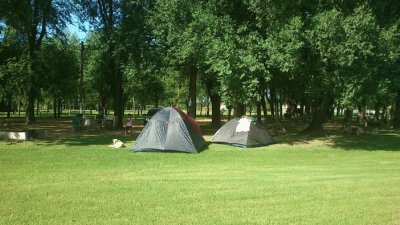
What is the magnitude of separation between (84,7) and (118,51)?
22.0 ft

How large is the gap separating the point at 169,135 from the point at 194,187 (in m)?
7.30

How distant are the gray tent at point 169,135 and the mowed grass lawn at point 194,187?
71 centimetres

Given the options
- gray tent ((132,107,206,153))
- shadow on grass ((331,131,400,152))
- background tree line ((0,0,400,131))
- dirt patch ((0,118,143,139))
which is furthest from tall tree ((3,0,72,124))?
shadow on grass ((331,131,400,152))

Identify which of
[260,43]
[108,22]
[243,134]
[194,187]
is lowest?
[194,187]

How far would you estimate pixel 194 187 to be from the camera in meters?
8.87

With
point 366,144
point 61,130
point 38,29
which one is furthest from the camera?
point 38,29

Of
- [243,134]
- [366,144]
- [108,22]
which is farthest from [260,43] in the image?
[108,22]

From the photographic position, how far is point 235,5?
20.8 metres

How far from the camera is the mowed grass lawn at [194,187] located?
21.5 feet

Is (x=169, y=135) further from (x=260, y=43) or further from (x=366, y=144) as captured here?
(x=366, y=144)

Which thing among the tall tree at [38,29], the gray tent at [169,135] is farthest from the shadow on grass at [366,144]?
the tall tree at [38,29]

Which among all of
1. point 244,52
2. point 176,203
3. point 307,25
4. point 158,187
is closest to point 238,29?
point 244,52

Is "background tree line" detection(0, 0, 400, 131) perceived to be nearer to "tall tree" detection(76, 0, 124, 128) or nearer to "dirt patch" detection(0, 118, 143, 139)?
"tall tree" detection(76, 0, 124, 128)

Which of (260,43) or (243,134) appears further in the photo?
(243,134)
